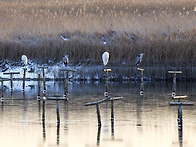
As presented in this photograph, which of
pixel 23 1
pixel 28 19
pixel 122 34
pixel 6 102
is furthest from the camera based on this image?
pixel 23 1

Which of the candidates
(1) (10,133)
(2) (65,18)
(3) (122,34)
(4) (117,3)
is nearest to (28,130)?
(1) (10,133)

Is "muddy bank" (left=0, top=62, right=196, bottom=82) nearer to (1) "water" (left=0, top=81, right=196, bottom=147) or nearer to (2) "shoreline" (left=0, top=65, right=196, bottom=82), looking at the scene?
(2) "shoreline" (left=0, top=65, right=196, bottom=82)

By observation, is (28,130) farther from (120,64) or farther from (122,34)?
(122,34)

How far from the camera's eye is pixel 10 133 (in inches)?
519

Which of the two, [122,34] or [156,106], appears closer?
[156,106]

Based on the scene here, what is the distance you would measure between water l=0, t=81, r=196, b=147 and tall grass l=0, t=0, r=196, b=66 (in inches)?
250

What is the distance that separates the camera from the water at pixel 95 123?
12375mm

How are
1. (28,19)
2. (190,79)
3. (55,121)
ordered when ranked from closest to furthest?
(55,121), (190,79), (28,19)

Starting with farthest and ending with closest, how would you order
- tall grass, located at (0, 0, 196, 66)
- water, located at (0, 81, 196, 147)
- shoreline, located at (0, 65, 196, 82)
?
tall grass, located at (0, 0, 196, 66) < shoreline, located at (0, 65, 196, 82) < water, located at (0, 81, 196, 147)

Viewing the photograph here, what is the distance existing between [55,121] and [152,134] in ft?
8.23

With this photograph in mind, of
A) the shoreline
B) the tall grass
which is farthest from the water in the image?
the tall grass

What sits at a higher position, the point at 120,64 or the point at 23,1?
the point at 23,1

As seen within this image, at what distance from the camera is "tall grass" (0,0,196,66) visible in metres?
A: 27.2

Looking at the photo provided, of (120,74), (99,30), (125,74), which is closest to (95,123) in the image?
(125,74)
